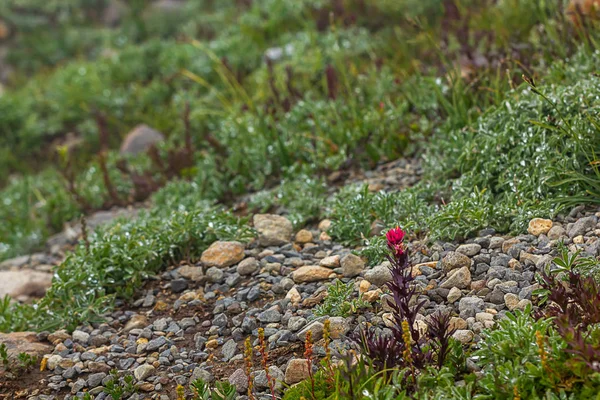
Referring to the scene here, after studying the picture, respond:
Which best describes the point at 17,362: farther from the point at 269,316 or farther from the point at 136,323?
the point at 269,316

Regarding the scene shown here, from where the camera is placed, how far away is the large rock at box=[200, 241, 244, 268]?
15.1 feet

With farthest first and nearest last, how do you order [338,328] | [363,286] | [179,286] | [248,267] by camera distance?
[179,286], [248,267], [363,286], [338,328]

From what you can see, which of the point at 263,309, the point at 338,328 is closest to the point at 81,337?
the point at 263,309

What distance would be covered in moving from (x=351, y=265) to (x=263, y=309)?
1.91 ft

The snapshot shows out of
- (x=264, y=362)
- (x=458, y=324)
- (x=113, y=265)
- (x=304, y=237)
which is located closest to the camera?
(x=264, y=362)

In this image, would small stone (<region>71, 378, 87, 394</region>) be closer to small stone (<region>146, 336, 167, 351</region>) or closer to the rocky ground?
the rocky ground

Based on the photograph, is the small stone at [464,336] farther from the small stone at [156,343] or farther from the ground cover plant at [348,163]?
the small stone at [156,343]

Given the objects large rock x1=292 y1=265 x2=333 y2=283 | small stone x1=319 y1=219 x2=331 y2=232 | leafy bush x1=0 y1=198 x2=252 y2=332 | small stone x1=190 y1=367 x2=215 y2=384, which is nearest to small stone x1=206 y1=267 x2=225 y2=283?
leafy bush x1=0 y1=198 x2=252 y2=332

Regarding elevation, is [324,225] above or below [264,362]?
below

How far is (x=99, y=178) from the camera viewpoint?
7.22 m

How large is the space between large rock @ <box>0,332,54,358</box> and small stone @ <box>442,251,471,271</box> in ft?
7.89

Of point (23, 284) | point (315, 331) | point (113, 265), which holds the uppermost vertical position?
point (113, 265)

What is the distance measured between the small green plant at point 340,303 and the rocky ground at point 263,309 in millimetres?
50

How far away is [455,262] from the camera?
3949 mm
